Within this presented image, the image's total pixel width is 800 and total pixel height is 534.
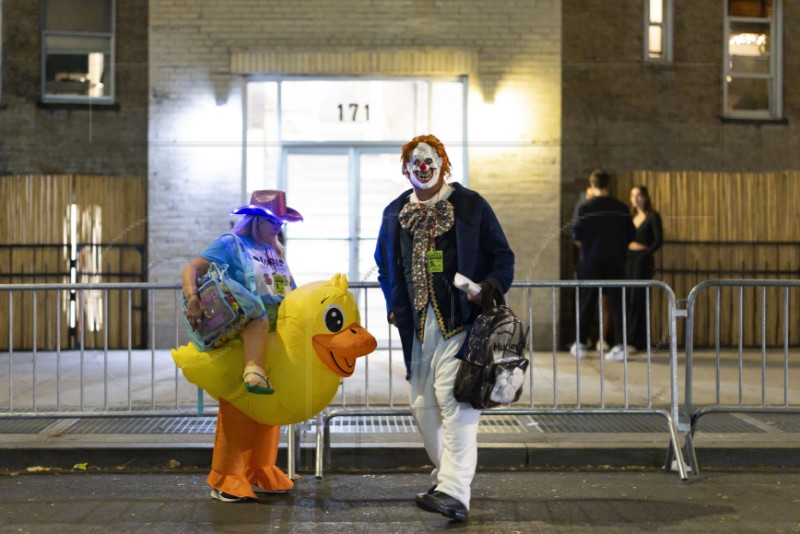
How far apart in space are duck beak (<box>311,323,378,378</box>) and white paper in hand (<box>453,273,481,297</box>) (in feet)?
2.14

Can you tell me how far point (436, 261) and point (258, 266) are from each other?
1.02 metres

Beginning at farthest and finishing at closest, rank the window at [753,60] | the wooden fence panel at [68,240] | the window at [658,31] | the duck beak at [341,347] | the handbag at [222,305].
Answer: the window at [753,60] → the window at [658,31] → the wooden fence panel at [68,240] → the duck beak at [341,347] → the handbag at [222,305]

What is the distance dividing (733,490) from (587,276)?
4.89 metres

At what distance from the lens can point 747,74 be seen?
12977 mm

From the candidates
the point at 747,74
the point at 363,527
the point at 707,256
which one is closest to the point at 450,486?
the point at 363,527

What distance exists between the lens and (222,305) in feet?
17.9

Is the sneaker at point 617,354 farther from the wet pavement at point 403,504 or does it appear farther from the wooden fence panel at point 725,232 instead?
the wet pavement at point 403,504

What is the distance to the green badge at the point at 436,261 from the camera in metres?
5.51

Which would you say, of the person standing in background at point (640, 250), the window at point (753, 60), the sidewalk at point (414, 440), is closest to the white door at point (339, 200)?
the person standing in background at point (640, 250)

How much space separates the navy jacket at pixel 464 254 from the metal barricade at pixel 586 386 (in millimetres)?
1151

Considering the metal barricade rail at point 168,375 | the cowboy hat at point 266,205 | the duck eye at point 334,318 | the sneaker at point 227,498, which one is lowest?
the sneaker at point 227,498

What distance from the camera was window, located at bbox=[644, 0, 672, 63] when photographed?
502 inches

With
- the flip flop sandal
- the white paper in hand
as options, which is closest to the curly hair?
the white paper in hand

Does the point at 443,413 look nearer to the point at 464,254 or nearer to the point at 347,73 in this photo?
the point at 464,254
